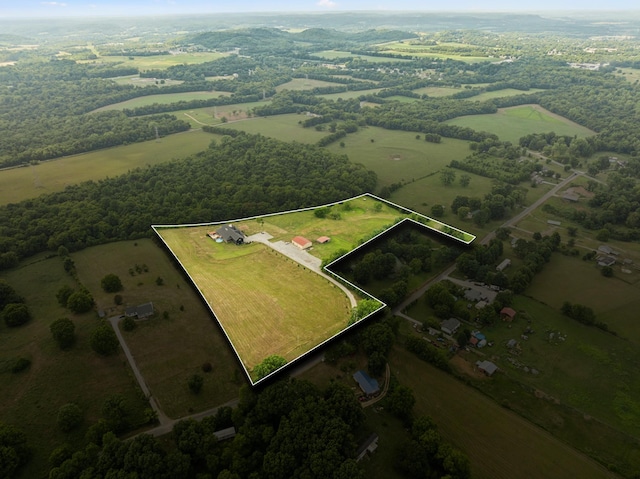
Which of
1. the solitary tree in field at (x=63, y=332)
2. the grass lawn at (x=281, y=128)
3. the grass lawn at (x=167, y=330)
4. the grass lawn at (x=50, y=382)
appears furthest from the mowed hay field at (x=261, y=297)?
the grass lawn at (x=281, y=128)

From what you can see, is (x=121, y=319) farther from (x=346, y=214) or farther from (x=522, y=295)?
(x=522, y=295)

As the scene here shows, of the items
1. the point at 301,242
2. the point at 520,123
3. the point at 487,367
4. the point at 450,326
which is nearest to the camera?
the point at 487,367

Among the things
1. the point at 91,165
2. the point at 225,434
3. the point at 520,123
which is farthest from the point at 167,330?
the point at 520,123

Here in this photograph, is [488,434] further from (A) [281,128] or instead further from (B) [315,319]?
(A) [281,128]

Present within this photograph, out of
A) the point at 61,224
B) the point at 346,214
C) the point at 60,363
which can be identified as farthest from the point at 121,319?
the point at 346,214

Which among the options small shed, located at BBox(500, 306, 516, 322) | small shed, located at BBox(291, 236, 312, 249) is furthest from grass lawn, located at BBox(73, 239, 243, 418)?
small shed, located at BBox(500, 306, 516, 322)

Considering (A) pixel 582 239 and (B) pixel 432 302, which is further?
(A) pixel 582 239
